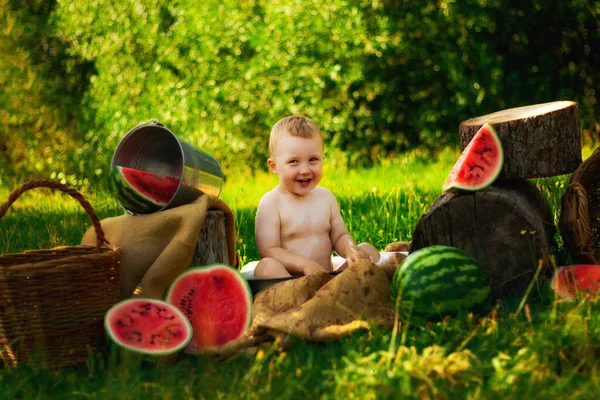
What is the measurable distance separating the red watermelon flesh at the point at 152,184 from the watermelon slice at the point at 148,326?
82cm

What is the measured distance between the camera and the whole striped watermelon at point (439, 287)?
12.3ft

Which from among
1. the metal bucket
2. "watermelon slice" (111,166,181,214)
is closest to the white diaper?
the metal bucket

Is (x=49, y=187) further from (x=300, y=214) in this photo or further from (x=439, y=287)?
(x=439, y=287)

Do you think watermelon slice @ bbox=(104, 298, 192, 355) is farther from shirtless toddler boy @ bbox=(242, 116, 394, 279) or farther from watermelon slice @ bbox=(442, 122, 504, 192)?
watermelon slice @ bbox=(442, 122, 504, 192)

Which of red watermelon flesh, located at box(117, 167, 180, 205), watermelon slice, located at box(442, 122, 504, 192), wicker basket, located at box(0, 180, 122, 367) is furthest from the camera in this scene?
red watermelon flesh, located at box(117, 167, 180, 205)

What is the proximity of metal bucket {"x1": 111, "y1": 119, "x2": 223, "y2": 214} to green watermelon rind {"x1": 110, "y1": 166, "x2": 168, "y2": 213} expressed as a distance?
0.17ft

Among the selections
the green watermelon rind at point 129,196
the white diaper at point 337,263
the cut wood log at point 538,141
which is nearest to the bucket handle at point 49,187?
the green watermelon rind at point 129,196

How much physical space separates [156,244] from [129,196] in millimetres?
350

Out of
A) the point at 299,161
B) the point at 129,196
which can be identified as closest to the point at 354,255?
the point at 299,161

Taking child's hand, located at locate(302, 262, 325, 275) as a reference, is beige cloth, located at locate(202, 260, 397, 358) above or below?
below

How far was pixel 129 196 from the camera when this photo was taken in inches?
177

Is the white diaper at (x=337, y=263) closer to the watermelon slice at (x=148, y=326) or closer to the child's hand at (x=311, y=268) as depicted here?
the child's hand at (x=311, y=268)

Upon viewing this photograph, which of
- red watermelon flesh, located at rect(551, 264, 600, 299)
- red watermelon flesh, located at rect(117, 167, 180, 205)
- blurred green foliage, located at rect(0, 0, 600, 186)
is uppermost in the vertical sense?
blurred green foliage, located at rect(0, 0, 600, 186)

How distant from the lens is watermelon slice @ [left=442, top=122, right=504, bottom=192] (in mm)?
4391
